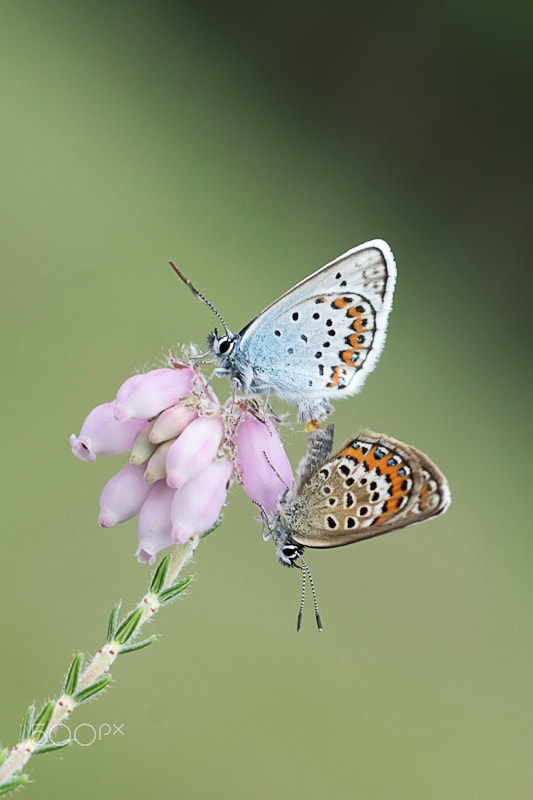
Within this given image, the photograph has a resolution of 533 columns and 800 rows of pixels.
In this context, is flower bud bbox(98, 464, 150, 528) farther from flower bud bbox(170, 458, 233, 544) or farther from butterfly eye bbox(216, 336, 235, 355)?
butterfly eye bbox(216, 336, 235, 355)

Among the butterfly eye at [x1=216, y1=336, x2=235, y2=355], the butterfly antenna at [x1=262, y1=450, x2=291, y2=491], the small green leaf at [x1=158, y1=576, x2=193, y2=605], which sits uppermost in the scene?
the butterfly eye at [x1=216, y1=336, x2=235, y2=355]

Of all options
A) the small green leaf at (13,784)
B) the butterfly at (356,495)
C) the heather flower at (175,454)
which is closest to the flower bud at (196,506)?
the heather flower at (175,454)

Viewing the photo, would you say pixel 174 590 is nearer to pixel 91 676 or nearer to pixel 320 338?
pixel 91 676

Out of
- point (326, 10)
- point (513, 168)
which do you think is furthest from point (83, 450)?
point (513, 168)

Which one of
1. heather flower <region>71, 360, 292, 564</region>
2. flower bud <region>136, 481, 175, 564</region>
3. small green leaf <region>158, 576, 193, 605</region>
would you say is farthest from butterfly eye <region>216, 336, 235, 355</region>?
small green leaf <region>158, 576, 193, 605</region>

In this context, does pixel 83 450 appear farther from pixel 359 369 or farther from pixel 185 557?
pixel 359 369

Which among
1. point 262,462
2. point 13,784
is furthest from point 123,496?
point 13,784

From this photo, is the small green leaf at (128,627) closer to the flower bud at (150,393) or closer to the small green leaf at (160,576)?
the small green leaf at (160,576)
